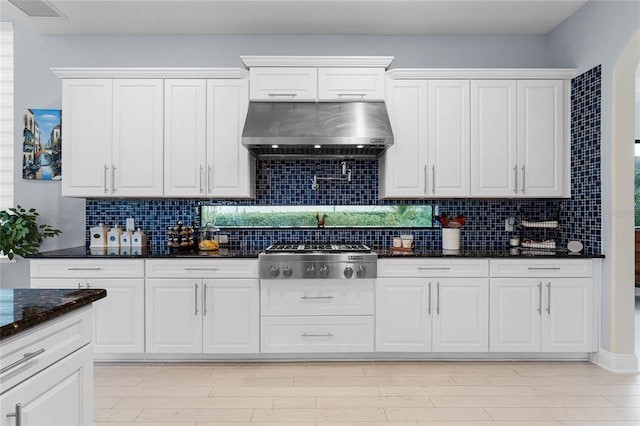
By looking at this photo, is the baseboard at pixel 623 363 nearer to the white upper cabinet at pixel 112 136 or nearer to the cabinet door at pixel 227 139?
the cabinet door at pixel 227 139

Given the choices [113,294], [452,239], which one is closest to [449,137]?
[452,239]

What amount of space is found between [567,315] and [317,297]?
6.60 ft

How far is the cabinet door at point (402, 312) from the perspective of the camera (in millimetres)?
3391

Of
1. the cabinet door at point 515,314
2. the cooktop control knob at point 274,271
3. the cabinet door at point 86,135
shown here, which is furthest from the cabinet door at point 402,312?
the cabinet door at point 86,135

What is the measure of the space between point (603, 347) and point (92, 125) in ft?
15.1

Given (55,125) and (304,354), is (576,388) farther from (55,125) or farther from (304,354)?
(55,125)

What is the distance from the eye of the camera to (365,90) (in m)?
3.61

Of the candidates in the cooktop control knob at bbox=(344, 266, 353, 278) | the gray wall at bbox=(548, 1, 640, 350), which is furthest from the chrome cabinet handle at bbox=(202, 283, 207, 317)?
the gray wall at bbox=(548, 1, 640, 350)

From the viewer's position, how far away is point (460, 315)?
340 centimetres

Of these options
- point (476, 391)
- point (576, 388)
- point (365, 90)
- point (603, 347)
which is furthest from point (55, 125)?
point (603, 347)

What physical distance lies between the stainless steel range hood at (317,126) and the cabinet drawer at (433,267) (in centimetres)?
98

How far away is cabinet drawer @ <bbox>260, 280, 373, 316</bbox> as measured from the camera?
3369 mm

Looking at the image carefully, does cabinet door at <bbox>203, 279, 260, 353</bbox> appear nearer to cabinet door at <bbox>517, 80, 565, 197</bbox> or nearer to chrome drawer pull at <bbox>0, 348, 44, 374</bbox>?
chrome drawer pull at <bbox>0, 348, 44, 374</bbox>

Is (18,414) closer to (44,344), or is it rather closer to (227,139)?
(44,344)
